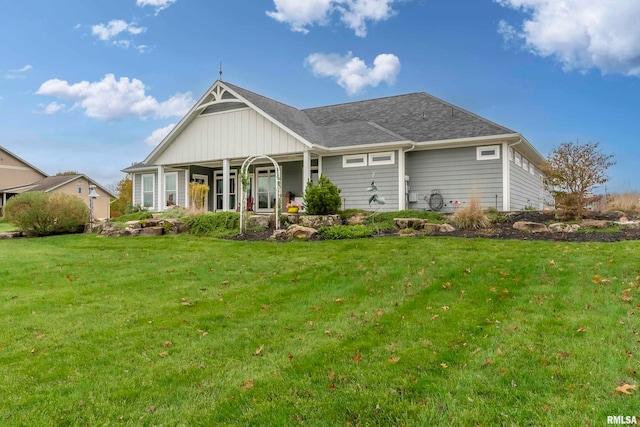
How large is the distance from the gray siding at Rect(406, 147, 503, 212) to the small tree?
2.21 metres

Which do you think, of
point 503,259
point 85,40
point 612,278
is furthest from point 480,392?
point 85,40

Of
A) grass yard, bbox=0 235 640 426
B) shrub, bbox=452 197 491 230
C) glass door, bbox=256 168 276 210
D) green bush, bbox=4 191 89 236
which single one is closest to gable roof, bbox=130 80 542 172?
glass door, bbox=256 168 276 210

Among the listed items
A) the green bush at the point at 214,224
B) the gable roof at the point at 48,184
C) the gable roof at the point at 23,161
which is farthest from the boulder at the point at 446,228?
the gable roof at the point at 23,161

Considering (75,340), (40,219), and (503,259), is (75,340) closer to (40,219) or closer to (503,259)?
(503,259)

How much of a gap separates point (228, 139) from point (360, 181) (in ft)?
18.9

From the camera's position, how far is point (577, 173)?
11445 mm

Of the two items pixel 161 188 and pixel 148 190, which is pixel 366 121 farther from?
pixel 148 190

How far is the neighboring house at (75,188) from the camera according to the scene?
118ft

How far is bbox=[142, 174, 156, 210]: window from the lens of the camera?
2083 cm

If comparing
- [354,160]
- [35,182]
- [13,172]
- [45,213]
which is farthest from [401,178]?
[35,182]

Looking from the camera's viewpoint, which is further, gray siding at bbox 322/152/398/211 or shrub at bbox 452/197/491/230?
gray siding at bbox 322/152/398/211

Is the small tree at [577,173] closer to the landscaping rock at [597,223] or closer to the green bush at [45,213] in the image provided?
the landscaping rock at [597,223]

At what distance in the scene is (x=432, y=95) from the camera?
18.0m

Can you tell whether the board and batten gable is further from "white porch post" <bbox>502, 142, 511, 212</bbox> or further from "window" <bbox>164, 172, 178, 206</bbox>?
"white porch post" <bbox>502, 142, 511, 212</bbox>
